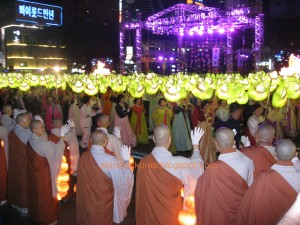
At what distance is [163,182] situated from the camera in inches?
165

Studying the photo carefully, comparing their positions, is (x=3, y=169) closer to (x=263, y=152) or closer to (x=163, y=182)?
(x=163, y=182)

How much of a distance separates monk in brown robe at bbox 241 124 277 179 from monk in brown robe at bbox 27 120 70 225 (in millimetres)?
2598

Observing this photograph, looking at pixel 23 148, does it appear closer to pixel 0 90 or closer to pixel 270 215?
pixel 270 215

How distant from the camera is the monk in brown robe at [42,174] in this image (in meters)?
5.41

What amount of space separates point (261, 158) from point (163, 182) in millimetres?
1280

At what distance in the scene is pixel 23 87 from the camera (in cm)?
1505

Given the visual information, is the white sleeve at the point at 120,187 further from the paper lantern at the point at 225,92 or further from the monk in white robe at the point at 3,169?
the paper lantern at the point at 225,92

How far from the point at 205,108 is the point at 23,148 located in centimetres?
459

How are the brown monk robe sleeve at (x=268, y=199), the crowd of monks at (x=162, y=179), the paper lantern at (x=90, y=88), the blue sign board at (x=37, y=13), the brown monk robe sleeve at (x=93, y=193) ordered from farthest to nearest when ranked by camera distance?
the blue sign board at (x=37, y=13), the paper lantern at (x=90, y=88), the brown monk robe sleeve at (x=93, y=193), the crowd of monks at (x=162, y=179), the brown monk robe sleeve at (x=268, y=199)

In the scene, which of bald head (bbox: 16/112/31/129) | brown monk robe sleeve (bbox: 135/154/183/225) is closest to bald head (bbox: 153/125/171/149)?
brown monk robe sleeve (bbox: 135/154/183/225)

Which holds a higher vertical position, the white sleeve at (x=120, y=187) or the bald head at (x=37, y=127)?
the bald head at (x=37, y=127)

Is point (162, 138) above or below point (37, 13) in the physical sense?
below

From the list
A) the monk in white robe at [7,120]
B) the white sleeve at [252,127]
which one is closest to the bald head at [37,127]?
the monk in white robe at [7,120]

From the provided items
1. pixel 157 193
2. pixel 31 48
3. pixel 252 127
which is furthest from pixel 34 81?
pixel 31 48
